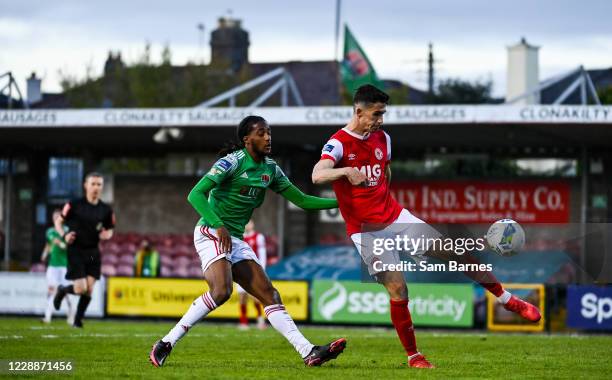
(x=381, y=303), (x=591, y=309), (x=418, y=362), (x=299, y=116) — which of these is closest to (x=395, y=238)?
(x=418, y=362)

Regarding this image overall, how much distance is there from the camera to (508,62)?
4853 cm

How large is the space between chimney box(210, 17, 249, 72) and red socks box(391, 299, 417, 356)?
5523 centimetres

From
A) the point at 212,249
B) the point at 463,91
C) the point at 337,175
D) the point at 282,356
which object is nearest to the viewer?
the point at 337,175

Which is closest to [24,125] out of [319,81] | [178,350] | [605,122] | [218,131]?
[218,131]

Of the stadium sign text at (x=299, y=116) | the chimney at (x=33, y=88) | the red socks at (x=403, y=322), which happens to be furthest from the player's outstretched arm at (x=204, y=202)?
the chimney at (x=33, y=88)

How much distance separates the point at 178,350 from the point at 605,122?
13.5 metres

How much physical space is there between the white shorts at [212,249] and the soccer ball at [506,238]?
2.21 metres

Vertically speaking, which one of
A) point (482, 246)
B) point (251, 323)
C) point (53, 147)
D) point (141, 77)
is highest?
point (141, 77)

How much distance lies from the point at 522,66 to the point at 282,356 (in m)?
36.5

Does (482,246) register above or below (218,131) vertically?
below

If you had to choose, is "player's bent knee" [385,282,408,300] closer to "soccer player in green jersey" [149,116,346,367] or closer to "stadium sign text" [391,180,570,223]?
"soccer player in green jersey" [149,116,346,367]

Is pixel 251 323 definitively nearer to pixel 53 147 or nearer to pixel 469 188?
pixel 469 188

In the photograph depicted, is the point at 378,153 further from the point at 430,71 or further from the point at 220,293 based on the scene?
the point at 430,71

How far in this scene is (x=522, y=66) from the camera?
157ft
